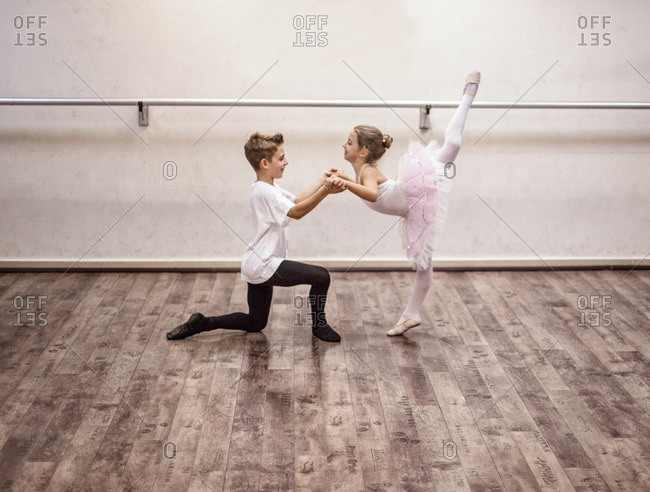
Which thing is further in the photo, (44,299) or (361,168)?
(44,299)

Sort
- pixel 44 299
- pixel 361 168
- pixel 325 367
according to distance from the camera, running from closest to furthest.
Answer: pixel 325 367, pixel 361 168, pixel 44 299

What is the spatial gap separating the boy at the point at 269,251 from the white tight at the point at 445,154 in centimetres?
37

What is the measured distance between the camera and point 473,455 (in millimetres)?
2615

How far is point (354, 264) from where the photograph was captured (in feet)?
14.9

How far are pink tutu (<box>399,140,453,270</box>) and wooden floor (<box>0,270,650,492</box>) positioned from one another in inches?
15.8

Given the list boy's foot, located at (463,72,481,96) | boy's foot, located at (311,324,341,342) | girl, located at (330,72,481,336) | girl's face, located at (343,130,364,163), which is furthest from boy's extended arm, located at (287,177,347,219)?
boy's foot, located at (463,72,481,96)

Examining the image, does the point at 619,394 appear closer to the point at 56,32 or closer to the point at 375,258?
the point at 375,258

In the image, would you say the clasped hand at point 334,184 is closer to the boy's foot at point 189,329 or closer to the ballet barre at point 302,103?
the boy's foot at point 189,329

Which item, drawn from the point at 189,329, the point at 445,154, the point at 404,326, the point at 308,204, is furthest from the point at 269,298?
the point at 445,154

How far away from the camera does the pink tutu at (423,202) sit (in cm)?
349

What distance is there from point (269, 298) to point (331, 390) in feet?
2.06

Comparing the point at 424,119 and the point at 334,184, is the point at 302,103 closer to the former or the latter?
the point at 424,119

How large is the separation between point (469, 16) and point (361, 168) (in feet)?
4.35

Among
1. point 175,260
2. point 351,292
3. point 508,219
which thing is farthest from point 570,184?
point 175,260
